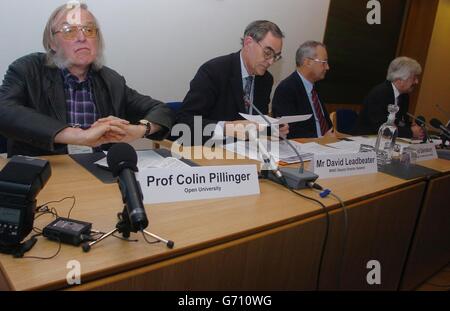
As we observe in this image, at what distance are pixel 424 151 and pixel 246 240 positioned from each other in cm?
153

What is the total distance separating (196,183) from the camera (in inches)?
45.3

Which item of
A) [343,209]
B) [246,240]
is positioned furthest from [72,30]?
[343,209]

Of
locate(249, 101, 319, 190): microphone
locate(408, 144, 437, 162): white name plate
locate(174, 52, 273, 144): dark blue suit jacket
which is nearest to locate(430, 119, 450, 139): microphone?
locate(408, 144, 437, 162): white name plate

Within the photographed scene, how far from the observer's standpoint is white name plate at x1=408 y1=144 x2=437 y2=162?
6.66 ft

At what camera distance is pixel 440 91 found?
5195 millimetres

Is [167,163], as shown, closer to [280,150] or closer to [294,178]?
[294,178]

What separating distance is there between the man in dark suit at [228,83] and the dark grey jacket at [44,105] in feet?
0.91

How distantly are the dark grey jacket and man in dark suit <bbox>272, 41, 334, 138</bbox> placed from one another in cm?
102

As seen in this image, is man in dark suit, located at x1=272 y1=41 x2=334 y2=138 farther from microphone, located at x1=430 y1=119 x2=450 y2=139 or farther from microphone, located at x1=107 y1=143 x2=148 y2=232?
microphone, located at x1=107 y1=143 x2=148 y2=232

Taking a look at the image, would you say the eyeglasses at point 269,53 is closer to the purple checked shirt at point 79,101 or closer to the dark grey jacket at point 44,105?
the dark grey jacket at point 44,105

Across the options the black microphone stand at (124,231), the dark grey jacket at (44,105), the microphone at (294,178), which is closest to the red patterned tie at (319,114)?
the dark grey jacket at (44,105)

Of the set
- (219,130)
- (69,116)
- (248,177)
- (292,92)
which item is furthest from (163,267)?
(292,92)

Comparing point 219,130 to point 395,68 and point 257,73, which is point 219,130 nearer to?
point 257,73
